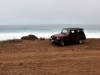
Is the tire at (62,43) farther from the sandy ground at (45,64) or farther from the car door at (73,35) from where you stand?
the sandy ground at (45,64)

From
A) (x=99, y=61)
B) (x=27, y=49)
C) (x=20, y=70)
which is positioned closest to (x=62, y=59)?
(x=99, y=61)

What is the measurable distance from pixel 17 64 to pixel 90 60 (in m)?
4.30

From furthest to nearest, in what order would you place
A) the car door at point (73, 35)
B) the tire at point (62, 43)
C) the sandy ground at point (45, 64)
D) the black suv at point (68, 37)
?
the car door at point (73, 35) < the black suv at point (68, 37) < the tire at point (62, 43) < the sandy ground at point (45, 64)

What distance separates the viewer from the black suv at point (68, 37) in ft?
55.4

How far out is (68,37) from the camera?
17.3 meters

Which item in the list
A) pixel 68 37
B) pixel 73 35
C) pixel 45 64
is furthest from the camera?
pixel 73 35

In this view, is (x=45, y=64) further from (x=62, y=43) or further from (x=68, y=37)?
(x=68, y=37)

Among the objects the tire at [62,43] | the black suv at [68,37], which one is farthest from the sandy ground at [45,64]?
the black suv at [68,37]

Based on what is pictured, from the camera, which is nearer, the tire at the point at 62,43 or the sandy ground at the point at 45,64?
the sandy ground at the point at 45,64

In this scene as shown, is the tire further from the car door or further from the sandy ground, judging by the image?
the sandy ground

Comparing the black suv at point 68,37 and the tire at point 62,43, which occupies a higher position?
the black suv at point 68,37

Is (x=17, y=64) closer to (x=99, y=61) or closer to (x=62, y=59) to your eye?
(x=62, y=59)

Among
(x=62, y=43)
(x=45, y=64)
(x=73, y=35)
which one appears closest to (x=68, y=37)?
(x=73, y=35)

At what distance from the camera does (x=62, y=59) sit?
1169cm
